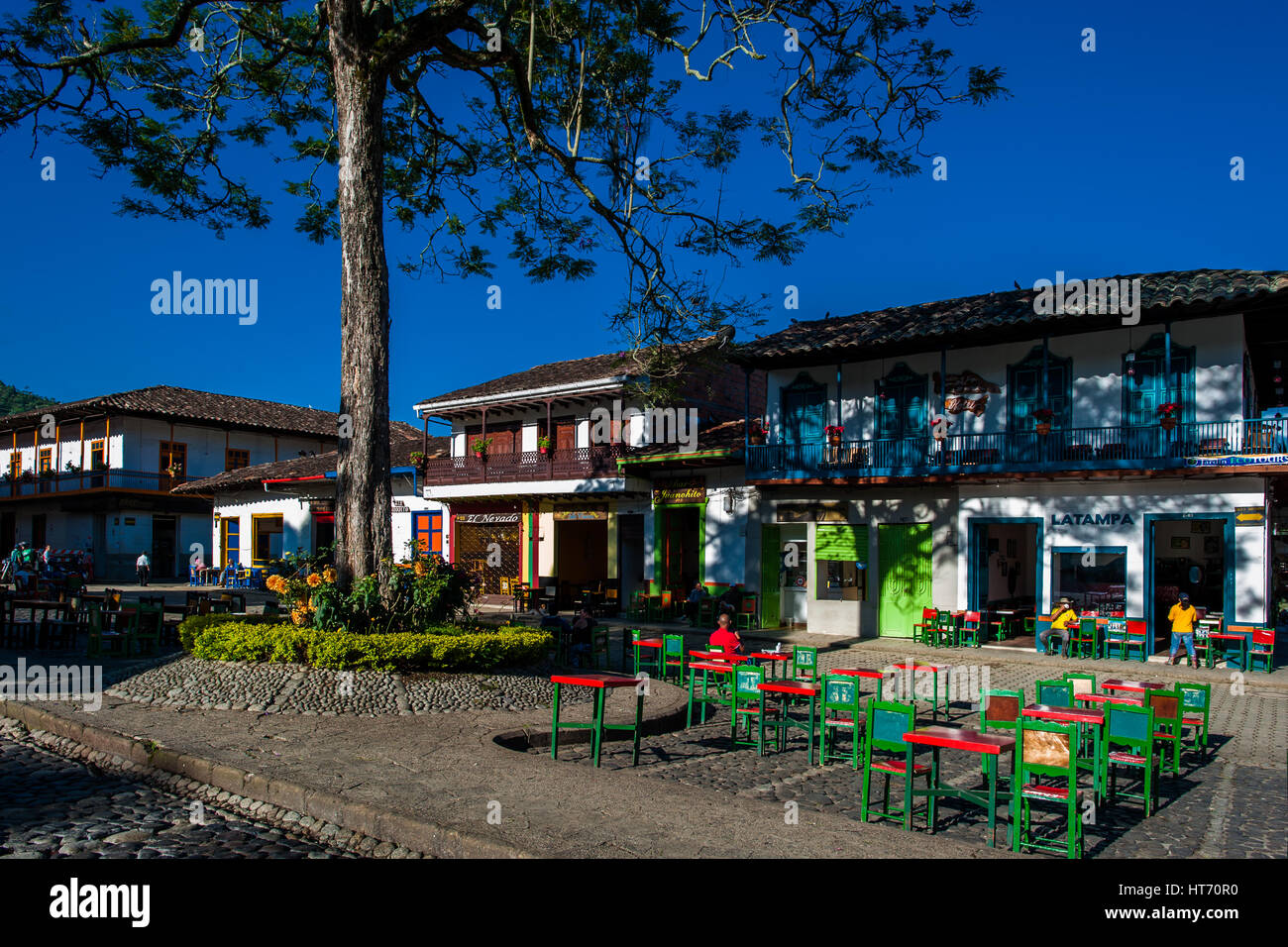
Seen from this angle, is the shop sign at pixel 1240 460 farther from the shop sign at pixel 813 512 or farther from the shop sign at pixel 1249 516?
the shop sign at pixel 813 512

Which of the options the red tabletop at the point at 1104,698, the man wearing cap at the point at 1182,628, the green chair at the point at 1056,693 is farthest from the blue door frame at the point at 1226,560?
the green chair at the point at 1056,693

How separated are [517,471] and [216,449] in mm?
19523

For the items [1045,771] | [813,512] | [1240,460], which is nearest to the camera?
[1045,771]

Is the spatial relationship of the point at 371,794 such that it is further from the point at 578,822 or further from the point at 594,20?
the point at 594,20

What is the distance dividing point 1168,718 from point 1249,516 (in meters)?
9.16

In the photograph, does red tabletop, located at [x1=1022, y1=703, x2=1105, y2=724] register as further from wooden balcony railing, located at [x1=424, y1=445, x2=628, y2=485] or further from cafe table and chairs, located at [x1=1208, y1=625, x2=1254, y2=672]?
wooden balcony railing, located at [x1=424, y1=445, x2=628, y2=485]

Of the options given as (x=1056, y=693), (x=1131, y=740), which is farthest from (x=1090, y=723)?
(x=1056, y=693)

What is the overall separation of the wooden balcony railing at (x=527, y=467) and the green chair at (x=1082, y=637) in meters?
11.4

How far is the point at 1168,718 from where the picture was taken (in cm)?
735

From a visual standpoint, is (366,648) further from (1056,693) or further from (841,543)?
(841,543)

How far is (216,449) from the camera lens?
38.2 meters

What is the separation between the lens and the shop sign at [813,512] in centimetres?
1928

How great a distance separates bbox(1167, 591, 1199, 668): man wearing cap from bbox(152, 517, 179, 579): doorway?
3600 centimetres

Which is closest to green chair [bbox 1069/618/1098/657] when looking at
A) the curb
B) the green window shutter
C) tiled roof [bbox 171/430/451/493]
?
the green window shutter
